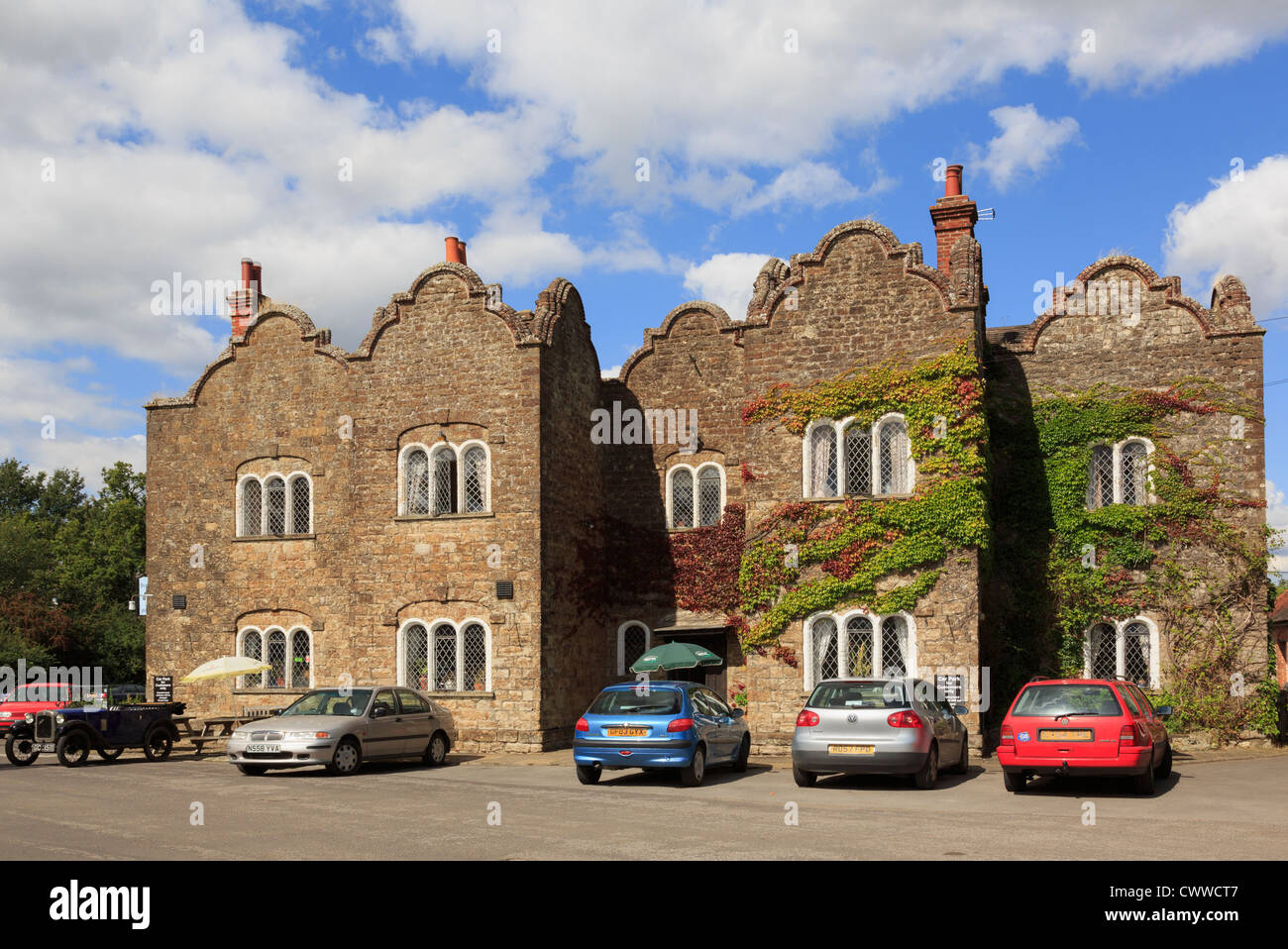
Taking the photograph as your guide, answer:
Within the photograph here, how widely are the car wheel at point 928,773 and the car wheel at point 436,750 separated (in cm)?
831

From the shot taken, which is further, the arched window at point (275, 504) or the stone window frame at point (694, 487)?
the arched window at point (275, 504)

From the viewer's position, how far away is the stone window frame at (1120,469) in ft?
74.9

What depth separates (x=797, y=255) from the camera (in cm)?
2281

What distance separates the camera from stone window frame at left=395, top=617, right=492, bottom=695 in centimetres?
2291

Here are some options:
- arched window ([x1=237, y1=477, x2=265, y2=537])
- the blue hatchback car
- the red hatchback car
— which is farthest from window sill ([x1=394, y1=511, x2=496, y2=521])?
the red hatchback car

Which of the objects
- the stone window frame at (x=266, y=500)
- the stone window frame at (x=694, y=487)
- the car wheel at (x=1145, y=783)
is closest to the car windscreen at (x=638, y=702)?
the car wheel at (x=1145, y=783)

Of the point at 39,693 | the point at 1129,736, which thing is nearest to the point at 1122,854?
the point at 1129,736

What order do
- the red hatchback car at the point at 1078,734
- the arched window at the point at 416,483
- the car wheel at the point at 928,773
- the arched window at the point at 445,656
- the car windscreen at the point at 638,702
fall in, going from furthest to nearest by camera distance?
the arched window at the point at 416,483 → the arched window at the point at 445,656 → the car windscreen at the point at 638,702 → the car wheel at the point at 928,773 → the red hatchback car at the point at 1078,734

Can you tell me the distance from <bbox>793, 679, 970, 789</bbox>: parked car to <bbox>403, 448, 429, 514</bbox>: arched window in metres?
11.0

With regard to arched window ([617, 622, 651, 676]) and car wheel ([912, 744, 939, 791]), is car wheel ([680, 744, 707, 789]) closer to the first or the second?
car wheel ([912, 744, 939, 791])

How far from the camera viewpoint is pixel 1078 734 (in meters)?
14.0

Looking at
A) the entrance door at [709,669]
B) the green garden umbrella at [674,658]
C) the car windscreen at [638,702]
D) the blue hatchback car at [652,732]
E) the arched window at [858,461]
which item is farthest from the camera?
the entrance door at [709,669]

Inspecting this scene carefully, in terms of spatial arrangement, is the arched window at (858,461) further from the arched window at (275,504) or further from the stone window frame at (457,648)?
the arched window at (275,504)

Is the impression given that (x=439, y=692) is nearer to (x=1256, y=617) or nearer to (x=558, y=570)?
(x=558, y=570)
